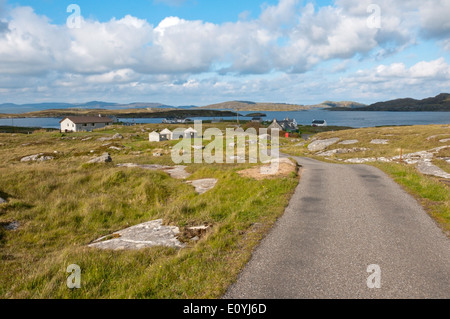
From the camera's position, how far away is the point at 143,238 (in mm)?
11031

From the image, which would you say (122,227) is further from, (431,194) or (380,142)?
(380,142)

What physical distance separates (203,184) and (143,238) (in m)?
12.1

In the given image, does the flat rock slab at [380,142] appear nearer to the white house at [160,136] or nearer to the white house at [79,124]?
the white house at [160,136]

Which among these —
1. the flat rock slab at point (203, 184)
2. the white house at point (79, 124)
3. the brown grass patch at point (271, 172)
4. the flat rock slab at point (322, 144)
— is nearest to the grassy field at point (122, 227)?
the flat rock slab at point (203, 184)

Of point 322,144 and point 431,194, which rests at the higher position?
point 322,144

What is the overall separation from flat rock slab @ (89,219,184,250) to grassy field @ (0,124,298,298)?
0.56m

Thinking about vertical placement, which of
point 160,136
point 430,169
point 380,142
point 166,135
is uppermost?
point 166,135

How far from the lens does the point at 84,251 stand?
9.52 meters

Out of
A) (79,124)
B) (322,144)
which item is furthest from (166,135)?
(79,124)

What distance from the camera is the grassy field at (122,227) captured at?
7.23m

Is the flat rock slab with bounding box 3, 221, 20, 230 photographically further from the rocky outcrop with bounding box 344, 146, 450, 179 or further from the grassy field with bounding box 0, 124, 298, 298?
the rocky outcrop with bounding box 344, 146, 450, 179

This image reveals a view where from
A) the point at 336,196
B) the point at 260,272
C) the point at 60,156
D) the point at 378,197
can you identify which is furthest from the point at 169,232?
the point at 60,156

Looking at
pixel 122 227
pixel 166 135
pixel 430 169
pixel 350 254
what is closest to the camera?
pixel 350 254

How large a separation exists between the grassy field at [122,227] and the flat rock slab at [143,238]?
1.85 feet
